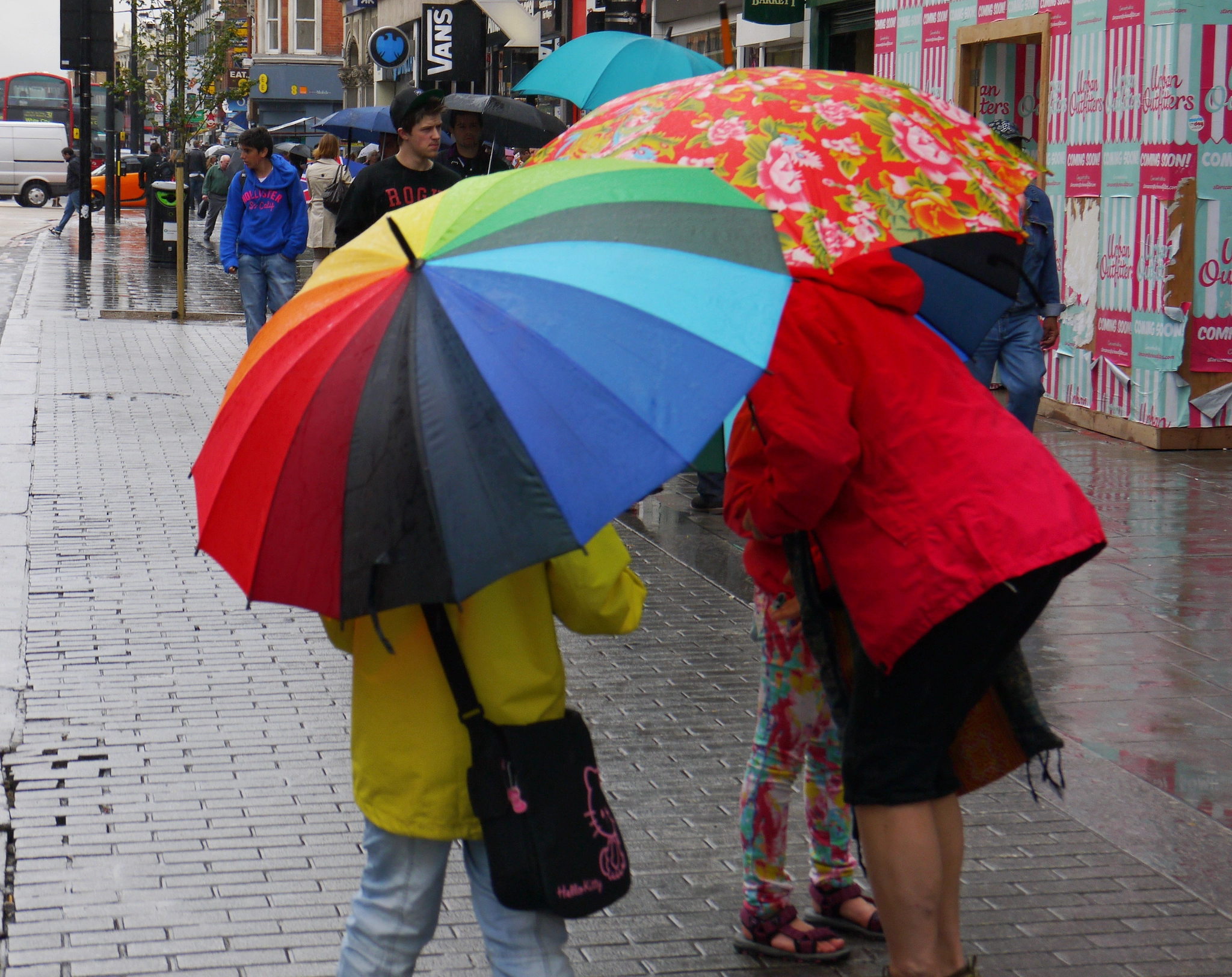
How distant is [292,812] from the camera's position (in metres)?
4.44

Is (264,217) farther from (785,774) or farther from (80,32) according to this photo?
(80,32)

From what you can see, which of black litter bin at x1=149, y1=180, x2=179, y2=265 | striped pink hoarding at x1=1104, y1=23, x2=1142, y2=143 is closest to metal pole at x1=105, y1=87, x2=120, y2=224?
black litter bin at x1=149, y1=180, x2=179, y2=265

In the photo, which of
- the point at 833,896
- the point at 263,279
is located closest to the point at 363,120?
the point at 263,279

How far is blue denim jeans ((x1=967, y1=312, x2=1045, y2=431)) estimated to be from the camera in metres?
8.30

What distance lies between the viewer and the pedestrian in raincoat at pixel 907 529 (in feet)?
9.17

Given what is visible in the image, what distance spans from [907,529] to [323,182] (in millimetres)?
16115

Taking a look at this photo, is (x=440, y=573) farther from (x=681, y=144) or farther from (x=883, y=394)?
(x=681, y=144)

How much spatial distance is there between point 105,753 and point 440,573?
9.58 feet

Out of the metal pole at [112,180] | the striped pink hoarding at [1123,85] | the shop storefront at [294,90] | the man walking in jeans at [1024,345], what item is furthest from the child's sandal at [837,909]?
the shop storefront at [294,90]

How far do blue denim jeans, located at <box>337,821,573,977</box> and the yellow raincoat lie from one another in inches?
3.1

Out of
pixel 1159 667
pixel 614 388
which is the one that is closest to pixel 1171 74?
pixel 1159 667

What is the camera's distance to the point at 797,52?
17.6 meters

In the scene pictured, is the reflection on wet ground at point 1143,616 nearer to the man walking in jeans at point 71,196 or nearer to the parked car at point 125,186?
the man walking in jeans at point 71,196

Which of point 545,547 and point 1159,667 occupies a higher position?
point 545,547
